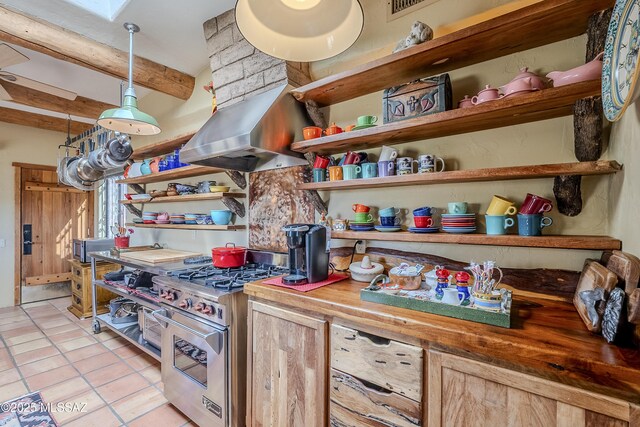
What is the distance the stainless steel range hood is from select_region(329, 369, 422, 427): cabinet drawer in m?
1.27

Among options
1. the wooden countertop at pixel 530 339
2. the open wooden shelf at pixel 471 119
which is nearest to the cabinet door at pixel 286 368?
the wooden countertop at pixel 530 339

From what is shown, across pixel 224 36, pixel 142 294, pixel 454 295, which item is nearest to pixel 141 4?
pixel 224 36

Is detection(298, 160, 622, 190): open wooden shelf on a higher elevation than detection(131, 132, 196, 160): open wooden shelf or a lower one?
lower

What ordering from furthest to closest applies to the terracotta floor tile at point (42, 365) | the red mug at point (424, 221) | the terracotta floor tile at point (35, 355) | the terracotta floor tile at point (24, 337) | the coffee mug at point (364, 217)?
the terracotta floor tile at point (24, 337) → the terracotta floor tile at point (35, 355) → the terracotta floor tile at point (42, 365) → the coffee mug at point (364, 217) → the red mug at point (424, 221)

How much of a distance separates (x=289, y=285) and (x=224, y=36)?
6.21 feet

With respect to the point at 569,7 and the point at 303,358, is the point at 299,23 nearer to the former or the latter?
the point at 569,7

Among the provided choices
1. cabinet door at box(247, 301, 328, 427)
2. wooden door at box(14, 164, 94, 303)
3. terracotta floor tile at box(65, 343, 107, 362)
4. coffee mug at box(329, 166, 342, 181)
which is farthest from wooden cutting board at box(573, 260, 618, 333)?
wooden door at box(14, 164, 94, 303)

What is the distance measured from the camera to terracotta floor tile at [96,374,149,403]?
6.98 feet

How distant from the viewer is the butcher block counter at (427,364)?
760 mm

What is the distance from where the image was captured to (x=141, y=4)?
6.63 feet

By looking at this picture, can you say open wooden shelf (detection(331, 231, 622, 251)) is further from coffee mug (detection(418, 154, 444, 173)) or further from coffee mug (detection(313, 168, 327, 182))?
coffee mug (detection(313, 168, 327, 182))

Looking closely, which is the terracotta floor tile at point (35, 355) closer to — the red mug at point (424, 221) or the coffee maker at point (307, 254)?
the coffee maker at point (307, 254)

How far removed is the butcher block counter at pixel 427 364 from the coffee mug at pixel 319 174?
2.25 ft

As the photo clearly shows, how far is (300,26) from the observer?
127 cm
